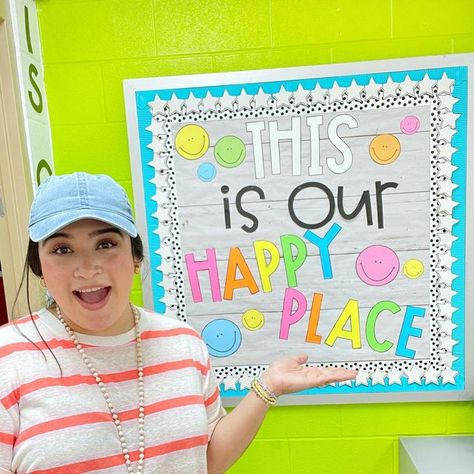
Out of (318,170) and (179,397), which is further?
(318,170)

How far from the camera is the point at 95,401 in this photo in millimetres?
756

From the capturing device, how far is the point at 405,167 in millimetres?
1207

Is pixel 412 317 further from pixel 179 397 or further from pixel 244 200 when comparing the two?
pixel 179 397

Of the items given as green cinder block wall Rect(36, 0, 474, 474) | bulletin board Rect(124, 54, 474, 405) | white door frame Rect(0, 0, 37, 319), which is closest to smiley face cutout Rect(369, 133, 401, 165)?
bulletin board Rect(124, 54, 474, 405)

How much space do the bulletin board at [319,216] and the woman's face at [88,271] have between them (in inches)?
19.5

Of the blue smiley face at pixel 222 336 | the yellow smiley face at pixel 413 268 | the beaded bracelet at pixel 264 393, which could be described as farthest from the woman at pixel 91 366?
the yellow smiley face at pixel 413 268

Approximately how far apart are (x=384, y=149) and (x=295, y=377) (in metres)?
0.69

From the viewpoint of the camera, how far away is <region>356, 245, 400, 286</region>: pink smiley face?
1.24 meters

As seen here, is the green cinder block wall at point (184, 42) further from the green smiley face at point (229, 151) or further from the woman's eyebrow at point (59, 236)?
the woman's eyebrow at point (59, 236)

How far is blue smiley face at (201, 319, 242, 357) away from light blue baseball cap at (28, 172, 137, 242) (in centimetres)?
60

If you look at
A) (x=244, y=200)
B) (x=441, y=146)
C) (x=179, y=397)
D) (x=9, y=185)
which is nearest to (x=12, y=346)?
(x=179, y=397)

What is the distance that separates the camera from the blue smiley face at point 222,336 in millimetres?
1288

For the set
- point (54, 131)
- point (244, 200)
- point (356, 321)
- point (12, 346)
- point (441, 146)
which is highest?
point (54, 131)

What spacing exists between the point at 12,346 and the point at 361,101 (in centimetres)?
104
